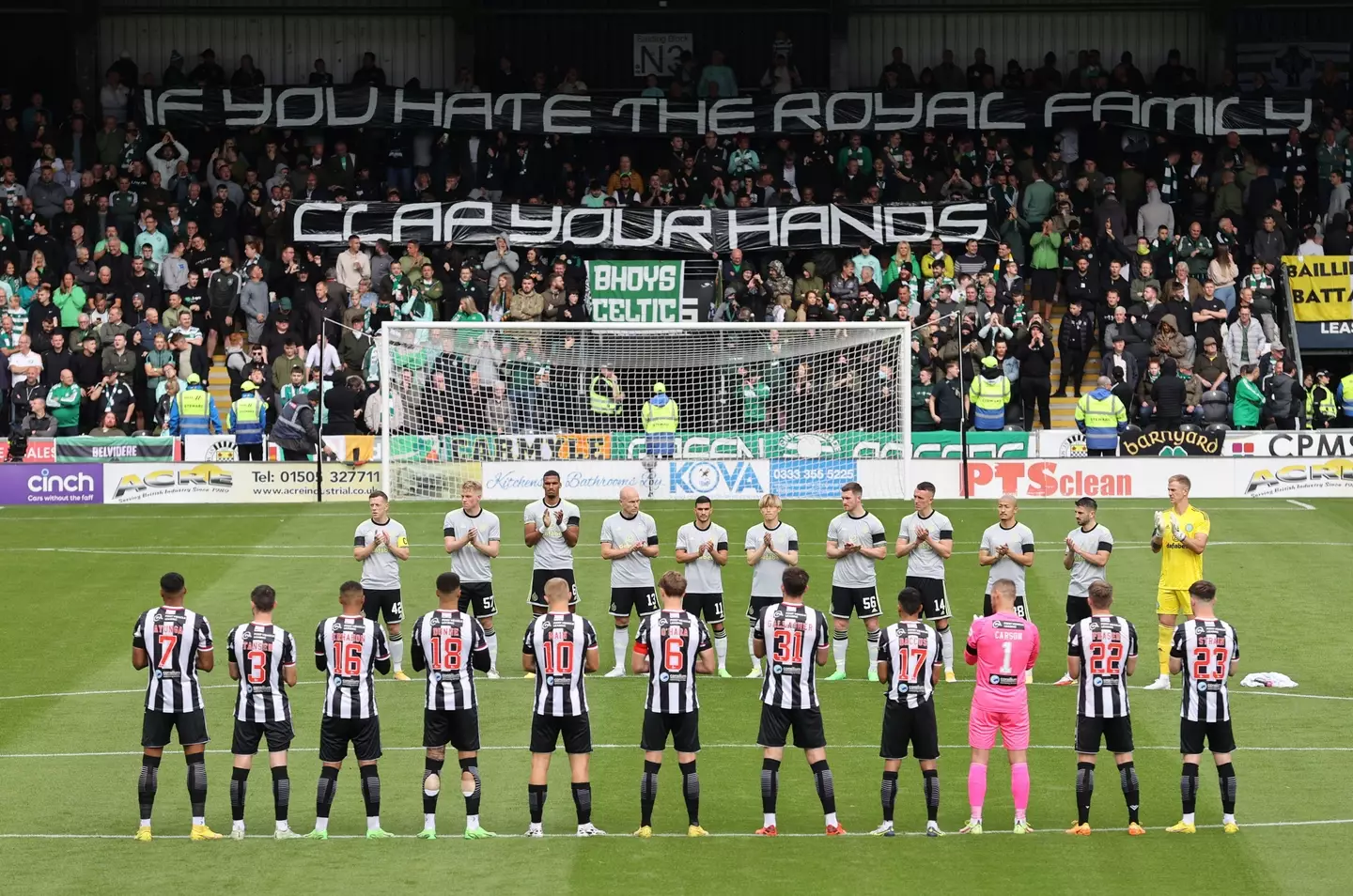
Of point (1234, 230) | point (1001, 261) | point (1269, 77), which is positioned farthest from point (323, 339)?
point (1269, 77)

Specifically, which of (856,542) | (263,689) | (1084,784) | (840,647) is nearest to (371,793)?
(263,689)

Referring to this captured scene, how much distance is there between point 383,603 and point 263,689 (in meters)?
5.51

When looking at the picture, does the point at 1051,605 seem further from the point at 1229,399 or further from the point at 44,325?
the point at 44,325

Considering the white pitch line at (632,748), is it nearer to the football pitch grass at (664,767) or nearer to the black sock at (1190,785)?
the football pitch grass at (664,767)

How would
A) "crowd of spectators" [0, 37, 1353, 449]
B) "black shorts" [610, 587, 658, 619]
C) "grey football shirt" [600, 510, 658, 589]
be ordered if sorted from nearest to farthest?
"grey football shirt" [600, 510, 658, 589] → "black shorts" [610, 587, 658, 619] → "crowd of spectators" [0, 37, 1353, 449]

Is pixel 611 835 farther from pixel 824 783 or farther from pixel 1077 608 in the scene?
pixel 1077 608

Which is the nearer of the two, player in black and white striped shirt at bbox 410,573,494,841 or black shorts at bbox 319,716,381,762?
black shorts at bbox 319,716,381,762

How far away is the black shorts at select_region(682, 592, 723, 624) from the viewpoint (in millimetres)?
18906

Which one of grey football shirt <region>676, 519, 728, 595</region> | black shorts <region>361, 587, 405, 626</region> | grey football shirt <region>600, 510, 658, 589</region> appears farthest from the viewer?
black shorts <region>361, 587, 405, 626</region>

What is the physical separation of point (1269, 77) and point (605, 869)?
33909 mm

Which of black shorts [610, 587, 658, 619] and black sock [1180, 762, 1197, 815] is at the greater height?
black shorts [610, 587, 658, 619]

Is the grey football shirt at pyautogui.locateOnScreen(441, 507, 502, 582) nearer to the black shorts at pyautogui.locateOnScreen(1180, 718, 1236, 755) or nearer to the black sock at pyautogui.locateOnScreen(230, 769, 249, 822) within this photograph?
the black sock at pyautogui.locateOnScreen(230, 769, 249, 822)

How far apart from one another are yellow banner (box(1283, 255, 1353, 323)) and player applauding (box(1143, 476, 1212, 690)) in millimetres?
19611

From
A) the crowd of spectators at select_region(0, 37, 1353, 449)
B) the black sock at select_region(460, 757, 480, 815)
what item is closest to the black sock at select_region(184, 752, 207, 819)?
the black sock at select_region(460, 757, 480, 815)
